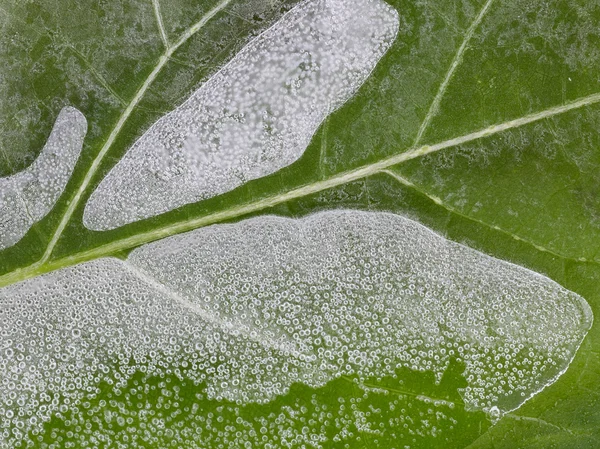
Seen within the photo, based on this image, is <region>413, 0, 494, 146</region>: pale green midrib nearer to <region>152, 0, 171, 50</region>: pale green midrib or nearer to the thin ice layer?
the thin ice layer

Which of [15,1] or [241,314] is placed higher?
[15,1]

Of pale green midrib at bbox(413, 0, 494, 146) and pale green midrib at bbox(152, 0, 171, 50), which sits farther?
pale green midrib at bbox(152, 0, 171, 50)

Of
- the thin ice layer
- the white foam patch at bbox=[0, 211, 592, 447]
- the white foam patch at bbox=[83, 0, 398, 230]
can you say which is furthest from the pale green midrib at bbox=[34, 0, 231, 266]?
the thin ice layer

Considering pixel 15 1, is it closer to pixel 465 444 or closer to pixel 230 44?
pixel 230 44

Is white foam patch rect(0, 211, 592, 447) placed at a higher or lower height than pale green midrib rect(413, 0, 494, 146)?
lower

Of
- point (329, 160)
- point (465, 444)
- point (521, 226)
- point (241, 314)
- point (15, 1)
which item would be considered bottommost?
point (465, 444)

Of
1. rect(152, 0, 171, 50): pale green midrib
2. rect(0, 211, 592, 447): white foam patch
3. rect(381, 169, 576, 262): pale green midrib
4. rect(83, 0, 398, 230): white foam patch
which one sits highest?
rect(152, 0, 171, 50): pale green midrib

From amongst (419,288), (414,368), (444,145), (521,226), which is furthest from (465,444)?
(444,145)
